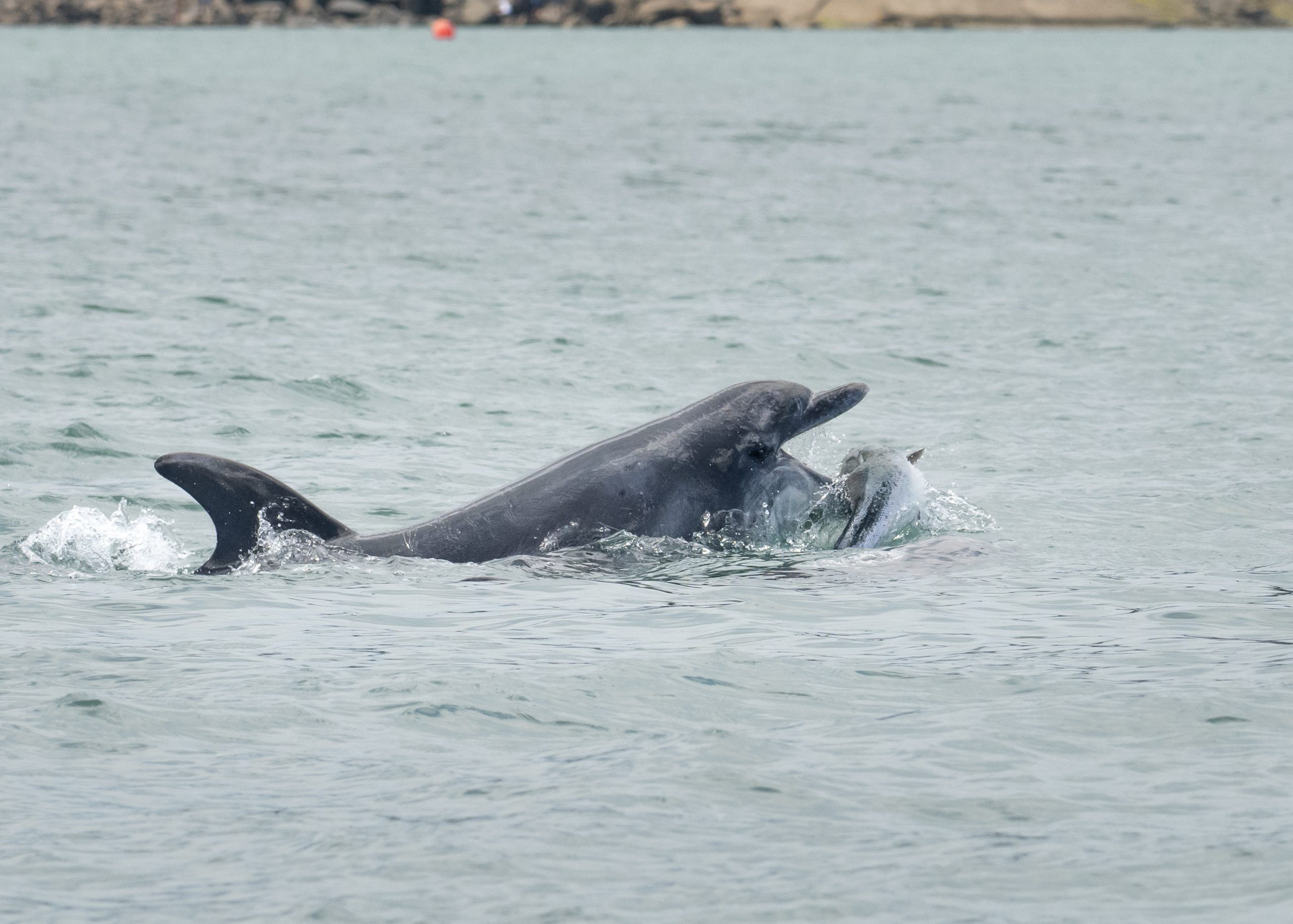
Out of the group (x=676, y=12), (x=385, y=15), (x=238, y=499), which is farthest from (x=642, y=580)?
(x=385, y=15)

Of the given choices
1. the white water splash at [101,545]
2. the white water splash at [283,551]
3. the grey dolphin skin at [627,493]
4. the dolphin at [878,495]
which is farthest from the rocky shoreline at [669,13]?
the white water splash at [283,551]

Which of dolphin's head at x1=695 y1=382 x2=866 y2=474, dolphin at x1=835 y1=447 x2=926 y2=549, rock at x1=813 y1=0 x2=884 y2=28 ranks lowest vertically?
dolphin at x1=835 y1=447 x2=926 y2=549

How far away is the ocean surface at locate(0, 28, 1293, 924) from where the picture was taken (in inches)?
263

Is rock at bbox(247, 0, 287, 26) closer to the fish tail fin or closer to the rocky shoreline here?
the rocky shoreline

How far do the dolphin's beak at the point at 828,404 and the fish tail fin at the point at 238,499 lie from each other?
2.89 metres

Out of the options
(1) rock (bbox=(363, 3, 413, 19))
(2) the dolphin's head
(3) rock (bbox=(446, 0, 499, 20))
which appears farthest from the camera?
(1) rock (bbox=(363, 3, 413, 19))

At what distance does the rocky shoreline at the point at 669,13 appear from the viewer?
145875mm

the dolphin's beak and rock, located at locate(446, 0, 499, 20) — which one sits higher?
rock, located at locate(446, 0, 499, 20)

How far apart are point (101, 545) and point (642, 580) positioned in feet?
11.5

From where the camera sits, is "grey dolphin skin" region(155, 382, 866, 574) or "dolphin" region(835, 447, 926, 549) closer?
"grey dolphin skin" region(155, 382, 866, 574)

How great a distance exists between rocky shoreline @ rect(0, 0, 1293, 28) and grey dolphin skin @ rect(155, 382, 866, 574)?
137404 millimetres

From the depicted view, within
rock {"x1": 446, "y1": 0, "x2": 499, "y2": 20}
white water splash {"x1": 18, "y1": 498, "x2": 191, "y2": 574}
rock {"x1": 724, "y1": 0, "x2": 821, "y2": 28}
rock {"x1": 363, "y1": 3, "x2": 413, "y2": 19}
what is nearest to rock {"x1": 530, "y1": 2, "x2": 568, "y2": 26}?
rock {"x1": 446, "y1": 0, "x2": 499, "y2": 20}

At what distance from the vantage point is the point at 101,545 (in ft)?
38.1

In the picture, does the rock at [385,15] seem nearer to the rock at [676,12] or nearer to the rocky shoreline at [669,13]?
the rocky shoreline at [669,13]
